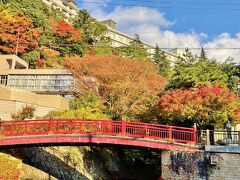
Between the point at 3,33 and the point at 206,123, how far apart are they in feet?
105

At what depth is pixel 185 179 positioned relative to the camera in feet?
53.6

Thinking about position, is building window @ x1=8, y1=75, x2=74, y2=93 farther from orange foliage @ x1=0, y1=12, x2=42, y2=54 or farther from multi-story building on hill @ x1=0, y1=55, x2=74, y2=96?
orange foliage @ x1=0, y1=12, x2=42, y2=54

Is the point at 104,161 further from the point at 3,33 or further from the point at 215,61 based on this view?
the point at 3,33

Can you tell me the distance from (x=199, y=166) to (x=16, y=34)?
3434cm

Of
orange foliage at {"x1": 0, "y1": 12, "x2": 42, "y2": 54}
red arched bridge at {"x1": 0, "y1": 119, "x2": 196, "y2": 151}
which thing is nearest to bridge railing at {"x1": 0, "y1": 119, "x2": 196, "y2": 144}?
red arched bridge at {"x1": 0, "y1": 119, "x2": 196, "y2": 151}

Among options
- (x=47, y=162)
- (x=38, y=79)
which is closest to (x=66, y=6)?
(x=38, y=79)

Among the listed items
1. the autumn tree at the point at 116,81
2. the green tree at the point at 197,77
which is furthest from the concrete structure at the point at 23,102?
the green tree at the point at 197,77

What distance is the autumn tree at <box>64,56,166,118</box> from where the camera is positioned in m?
31.7

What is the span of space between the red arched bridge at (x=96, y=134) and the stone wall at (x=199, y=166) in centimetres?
70

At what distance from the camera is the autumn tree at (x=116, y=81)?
104 feet

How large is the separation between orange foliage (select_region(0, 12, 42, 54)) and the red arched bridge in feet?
87.8

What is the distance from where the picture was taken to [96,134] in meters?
17.9

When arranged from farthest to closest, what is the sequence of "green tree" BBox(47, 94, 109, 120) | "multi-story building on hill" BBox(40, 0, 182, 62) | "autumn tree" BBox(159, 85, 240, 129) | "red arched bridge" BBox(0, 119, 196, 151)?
"multi-story building on hill" BBox(40, 0, 182, 62) < "green tree" BBox(47, 94, 109, 120) < "autumn tree" BBox(159, 85, 240, 129) < "red arched bridge" BBox(0, 119, 196, 151)

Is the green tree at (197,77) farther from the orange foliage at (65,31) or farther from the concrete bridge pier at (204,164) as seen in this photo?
the orange foliage at (65,31)
